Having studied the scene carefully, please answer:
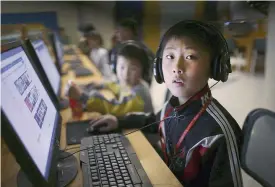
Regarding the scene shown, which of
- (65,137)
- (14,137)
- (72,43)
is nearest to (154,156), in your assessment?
(65,137)

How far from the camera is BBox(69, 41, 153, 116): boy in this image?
132 centimetres

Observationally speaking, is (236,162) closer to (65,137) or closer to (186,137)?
(186,137)

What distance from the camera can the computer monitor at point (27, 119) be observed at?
0.49 m

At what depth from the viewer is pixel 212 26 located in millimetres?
743

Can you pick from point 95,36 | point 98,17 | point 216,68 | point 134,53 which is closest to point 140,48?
point 134,53

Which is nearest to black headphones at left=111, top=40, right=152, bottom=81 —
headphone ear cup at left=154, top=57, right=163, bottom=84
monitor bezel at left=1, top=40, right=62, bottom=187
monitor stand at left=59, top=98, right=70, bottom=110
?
monitor stand at left=59, top=98, right=70, bottom=110

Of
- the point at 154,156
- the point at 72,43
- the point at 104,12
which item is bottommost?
the point at 72,43

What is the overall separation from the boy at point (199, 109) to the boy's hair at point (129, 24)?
86 centimetres

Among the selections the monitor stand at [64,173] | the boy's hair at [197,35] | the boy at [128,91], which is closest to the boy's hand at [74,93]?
the boy at [128,91]

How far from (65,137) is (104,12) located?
78.3 inches

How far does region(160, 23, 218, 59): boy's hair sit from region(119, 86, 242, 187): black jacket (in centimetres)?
13

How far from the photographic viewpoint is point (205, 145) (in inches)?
29.0

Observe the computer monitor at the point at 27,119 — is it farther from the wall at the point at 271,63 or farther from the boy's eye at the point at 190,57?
the wall at the point at 271,63

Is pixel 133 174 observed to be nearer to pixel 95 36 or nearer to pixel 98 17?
pixel 98 17
